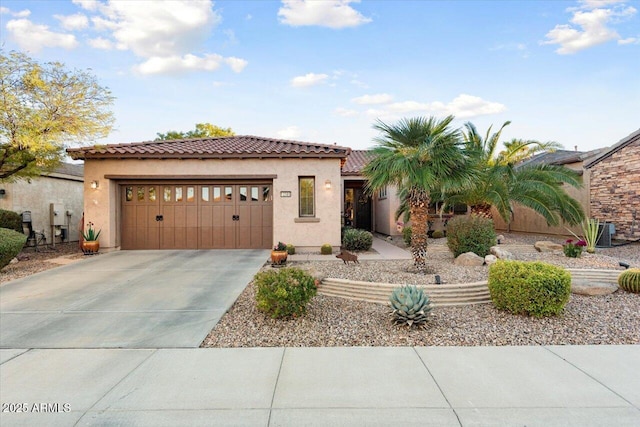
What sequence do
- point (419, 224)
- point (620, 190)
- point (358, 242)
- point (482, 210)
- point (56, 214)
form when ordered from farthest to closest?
point (56, 214)
point (620, 190)
point (482, 210)
point (358, 242)
point (419, 224)

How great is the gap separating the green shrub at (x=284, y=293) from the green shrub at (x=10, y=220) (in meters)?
12.4

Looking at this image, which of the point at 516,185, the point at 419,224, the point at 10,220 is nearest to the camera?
the point at 419,224

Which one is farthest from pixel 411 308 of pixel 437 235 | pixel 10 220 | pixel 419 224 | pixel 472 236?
pixel 10 220

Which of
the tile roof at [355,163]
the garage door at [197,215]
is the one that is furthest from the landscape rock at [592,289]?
the garage door at [197,215]

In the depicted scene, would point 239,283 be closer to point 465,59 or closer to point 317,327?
point 317,327

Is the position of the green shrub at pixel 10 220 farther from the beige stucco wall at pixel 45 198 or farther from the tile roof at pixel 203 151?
the tile roof at pixel 203 151

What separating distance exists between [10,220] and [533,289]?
16.4 meters

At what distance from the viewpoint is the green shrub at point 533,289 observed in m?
4.88

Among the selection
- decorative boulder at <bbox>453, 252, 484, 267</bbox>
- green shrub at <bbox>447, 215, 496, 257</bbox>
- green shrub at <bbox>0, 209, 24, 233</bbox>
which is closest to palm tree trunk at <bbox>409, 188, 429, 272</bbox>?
decorative boulder at <bbox>453, 252, 484, 267</bbox>

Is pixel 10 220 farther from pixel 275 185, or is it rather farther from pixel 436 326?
pixel 436 326

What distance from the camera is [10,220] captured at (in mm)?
11750

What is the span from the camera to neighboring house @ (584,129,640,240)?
11.8 m

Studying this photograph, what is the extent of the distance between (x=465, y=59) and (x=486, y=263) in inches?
376

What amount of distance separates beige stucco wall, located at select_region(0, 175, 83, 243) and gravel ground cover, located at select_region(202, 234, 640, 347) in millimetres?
12356
